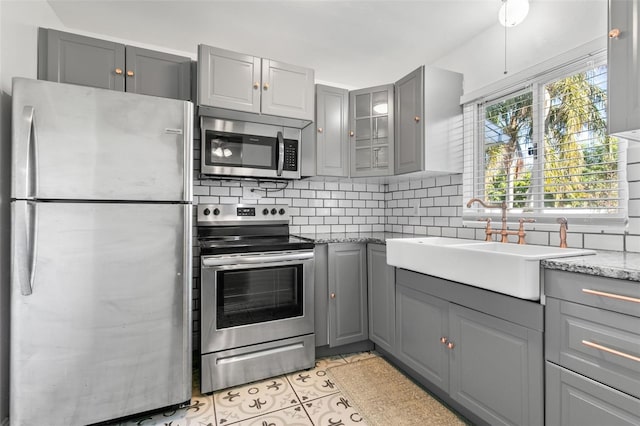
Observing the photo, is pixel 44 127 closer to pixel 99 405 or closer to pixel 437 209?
pixel 99 405

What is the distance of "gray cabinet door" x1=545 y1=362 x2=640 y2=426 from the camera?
1.05m

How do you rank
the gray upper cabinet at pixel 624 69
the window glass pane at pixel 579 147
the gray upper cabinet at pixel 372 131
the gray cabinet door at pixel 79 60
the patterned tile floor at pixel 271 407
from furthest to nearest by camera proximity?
1. the gray upper cabinet at pixel 372 131
2. the gray cabinet door at pixel 79 60
3. the patterned tile floor at pixel 271 407
4. the window glass pane at pixel 579 147
5. the gray upper cabinet at pixel 624 69

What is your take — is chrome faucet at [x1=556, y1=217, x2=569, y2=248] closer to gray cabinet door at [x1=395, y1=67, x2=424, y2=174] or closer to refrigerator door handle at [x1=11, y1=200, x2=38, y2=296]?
gray cabinet door at [x1=395, y1=67, x2=424, y2=174]

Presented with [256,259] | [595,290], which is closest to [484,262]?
[595,290]

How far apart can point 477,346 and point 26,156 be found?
2455 mm

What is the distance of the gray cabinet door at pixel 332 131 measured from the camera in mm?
2639

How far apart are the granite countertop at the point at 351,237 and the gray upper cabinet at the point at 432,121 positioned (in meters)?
0.64

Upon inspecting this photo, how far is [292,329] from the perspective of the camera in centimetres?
224

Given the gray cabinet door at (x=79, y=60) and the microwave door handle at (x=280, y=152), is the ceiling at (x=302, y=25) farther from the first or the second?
the microwave door handle at (x=280, y=152)

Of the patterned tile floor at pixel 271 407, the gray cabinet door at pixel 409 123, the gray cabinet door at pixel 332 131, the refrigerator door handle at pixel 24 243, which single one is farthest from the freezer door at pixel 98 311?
the gray cabinet door at pixel 409 123

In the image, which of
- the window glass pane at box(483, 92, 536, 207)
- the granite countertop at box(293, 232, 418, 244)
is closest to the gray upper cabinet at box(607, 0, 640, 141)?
the window glass pane at box(483, 92, 536, 207)

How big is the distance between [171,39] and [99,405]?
2493 millimetres

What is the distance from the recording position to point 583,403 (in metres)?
1.16

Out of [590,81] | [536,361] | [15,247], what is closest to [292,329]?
[536,361]
